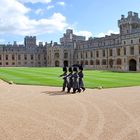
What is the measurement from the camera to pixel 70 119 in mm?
8953

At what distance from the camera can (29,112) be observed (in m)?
10.1

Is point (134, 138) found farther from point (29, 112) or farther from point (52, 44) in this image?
point (52, 44)

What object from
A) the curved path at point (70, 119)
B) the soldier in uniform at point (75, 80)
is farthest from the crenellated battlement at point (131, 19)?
the curved path at point (70, 119)

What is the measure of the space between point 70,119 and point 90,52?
77189 mm

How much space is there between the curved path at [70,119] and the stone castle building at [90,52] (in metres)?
52.7

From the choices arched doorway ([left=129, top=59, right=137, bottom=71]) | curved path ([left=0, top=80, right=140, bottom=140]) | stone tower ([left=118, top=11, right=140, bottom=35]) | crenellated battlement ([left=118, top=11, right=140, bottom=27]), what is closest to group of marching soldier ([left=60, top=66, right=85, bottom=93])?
curved path ([left=0, top=80, right=140, bottom=140])

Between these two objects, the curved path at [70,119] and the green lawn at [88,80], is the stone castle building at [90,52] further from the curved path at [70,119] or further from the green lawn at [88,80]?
the curved path at [70,119]

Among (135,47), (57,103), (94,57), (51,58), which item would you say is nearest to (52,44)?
(51,58)

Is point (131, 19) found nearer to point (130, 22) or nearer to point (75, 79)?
point (130, 22)

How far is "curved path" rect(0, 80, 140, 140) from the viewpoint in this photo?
727 cm

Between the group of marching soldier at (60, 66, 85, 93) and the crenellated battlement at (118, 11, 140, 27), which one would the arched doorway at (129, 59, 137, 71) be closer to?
the crenellated battlement at (118, 11, 140, 27)

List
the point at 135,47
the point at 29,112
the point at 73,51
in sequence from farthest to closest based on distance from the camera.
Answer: the point at 73,51 < the point at 135,47 < the point at 29,112

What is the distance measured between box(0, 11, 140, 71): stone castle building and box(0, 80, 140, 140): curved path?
52.7 meters

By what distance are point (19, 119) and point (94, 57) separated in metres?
74.7
